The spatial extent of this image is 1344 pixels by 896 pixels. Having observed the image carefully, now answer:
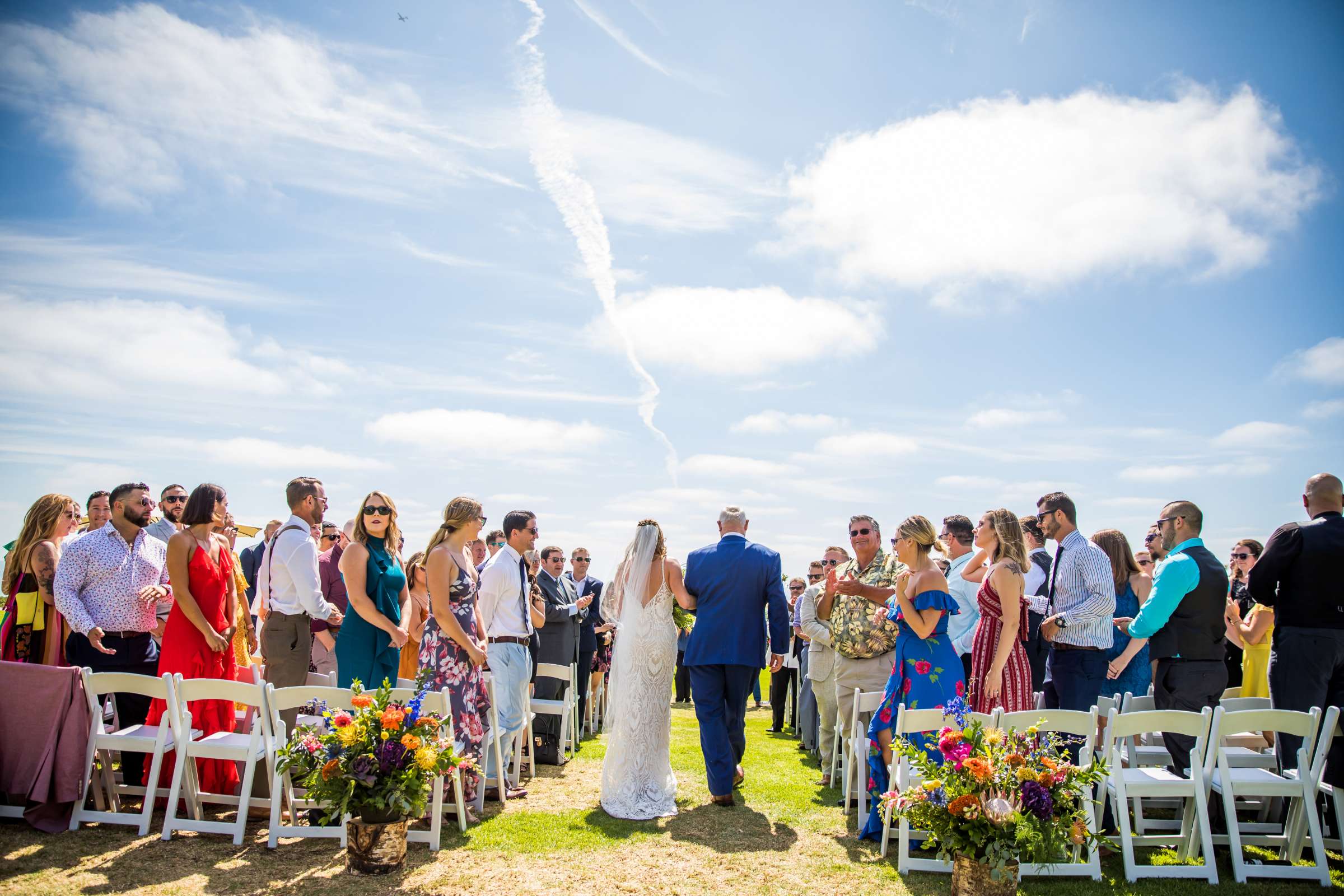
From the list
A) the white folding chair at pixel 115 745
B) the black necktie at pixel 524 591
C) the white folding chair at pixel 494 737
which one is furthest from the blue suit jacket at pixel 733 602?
the white folding chair at pixel 115 745

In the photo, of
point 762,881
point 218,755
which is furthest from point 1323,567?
point 218,755

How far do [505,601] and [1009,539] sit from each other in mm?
4141

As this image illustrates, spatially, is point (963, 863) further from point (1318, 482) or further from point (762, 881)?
point (1318, 482)

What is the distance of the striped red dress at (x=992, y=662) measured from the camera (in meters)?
6.29

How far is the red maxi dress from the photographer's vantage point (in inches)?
247

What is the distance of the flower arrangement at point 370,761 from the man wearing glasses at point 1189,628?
5261mm

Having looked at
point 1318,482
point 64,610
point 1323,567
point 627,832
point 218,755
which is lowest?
point 627,832

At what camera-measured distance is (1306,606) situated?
604cm

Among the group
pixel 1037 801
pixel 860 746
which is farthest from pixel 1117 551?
pixel 1037 801

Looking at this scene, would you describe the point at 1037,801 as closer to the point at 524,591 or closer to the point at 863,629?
the point at 863,629

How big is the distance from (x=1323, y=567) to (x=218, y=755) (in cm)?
761

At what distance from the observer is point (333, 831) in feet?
18.1

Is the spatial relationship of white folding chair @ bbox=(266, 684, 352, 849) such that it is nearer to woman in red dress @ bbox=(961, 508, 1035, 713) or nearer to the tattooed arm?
the tattooed arm

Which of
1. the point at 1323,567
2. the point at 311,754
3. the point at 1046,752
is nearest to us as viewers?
the point at 1046,752
